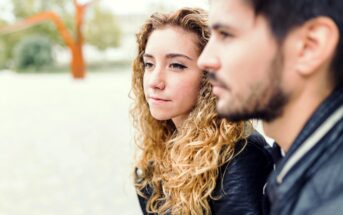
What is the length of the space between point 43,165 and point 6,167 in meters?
0.37

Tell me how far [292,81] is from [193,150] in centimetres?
70

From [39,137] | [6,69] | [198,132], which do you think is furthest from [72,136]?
[6,69]

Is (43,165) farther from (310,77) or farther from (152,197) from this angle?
(310,77)

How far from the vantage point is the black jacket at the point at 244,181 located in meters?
1.33

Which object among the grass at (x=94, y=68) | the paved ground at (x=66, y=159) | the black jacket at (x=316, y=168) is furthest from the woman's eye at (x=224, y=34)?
the grass at (x=94, y=68)

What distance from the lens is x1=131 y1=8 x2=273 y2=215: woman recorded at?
137 centimetres

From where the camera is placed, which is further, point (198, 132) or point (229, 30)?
point (198, 132)

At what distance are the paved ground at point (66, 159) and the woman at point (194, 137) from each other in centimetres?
112

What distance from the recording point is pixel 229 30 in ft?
2.95

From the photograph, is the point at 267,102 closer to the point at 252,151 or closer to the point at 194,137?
the point at 252,151

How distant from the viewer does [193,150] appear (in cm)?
153

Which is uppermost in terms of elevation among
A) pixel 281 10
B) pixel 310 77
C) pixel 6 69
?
pixel 281 10

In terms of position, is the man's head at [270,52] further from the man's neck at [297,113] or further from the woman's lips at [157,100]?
the woman's lips at [157,100]

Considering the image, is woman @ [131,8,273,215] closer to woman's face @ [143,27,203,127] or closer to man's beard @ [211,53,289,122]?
woman's face @ [143,27,203,127]
